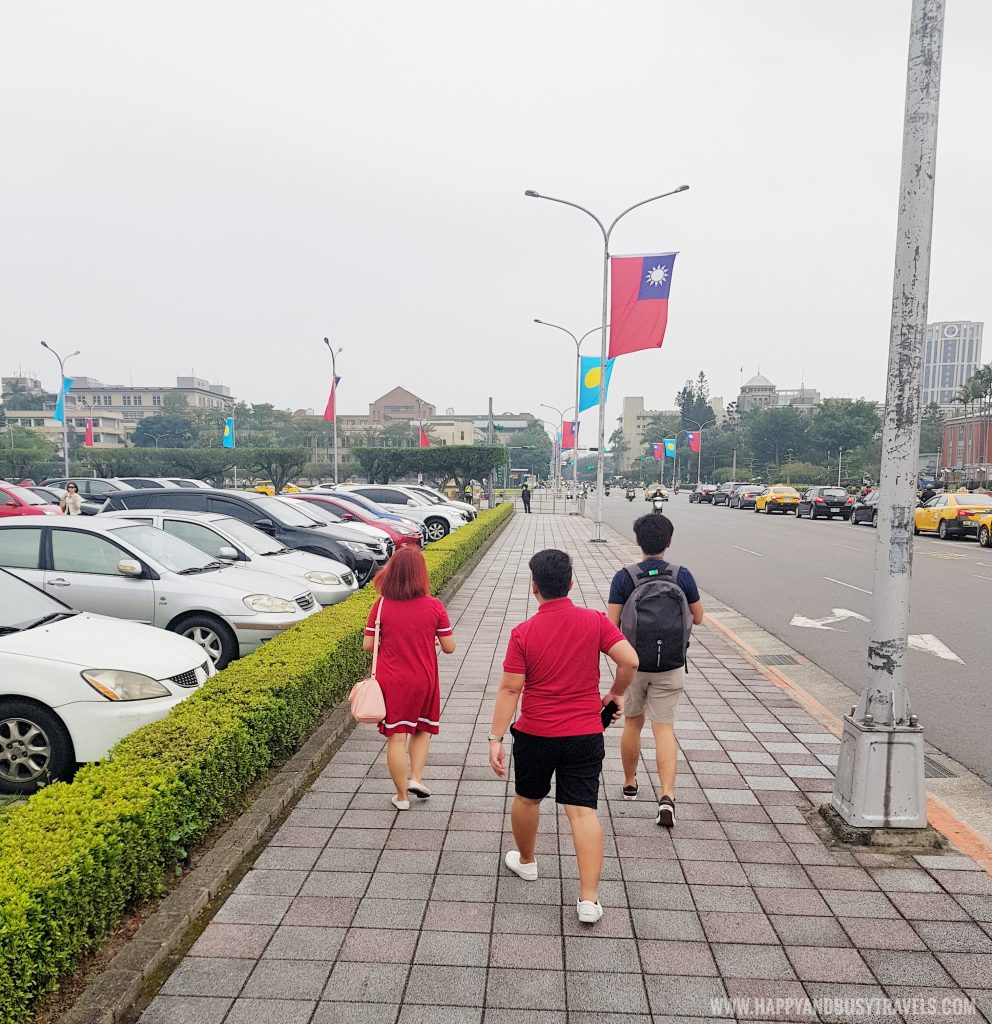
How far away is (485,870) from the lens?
3.94m

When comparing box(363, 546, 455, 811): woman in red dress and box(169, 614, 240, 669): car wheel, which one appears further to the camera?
box(169, 614, 240, 669): car wheel

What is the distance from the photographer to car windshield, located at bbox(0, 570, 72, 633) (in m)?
5.31

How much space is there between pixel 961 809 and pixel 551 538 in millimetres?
20270

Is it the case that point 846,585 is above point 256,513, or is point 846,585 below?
below

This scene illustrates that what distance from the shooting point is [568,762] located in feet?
11.4

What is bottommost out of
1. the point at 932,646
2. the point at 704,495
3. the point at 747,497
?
the point at 932,646

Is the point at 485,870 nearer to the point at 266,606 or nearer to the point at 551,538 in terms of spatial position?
the point at 266,606

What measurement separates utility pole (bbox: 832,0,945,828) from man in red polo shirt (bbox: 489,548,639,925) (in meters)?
1.64

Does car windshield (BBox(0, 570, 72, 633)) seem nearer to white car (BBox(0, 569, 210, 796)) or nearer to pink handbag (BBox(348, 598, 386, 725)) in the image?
white car (BBox(0, 569, 210, 796))

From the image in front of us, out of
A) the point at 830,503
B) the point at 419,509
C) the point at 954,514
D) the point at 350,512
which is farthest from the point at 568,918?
the point at 830,503

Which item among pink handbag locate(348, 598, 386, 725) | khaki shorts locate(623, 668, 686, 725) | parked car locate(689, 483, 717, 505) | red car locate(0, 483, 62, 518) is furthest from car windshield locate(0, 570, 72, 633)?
parked car locate(689, 483, 717, 505)

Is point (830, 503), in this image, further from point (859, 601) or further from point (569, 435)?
point (859, 601)

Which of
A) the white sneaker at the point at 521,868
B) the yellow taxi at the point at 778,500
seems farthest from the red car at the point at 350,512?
the yellow taxi at the point at 778,500

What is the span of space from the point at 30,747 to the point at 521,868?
304 cm
